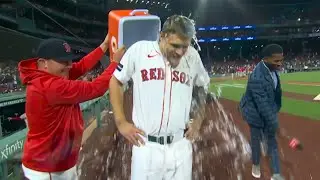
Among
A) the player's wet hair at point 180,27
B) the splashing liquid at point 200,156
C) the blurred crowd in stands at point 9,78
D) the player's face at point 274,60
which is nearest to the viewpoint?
the player's wet hair at point 180,27

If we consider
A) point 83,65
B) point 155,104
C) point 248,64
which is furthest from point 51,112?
point 248,64

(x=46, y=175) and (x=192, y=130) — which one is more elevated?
(x=192, y=130)

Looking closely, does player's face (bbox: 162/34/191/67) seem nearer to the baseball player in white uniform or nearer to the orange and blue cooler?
the baseball player in white uniform

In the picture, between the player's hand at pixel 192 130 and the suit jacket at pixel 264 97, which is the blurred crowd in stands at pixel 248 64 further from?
the player's hand at pixel 192 130

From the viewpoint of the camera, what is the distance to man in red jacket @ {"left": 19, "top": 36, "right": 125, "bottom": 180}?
9.94 feet

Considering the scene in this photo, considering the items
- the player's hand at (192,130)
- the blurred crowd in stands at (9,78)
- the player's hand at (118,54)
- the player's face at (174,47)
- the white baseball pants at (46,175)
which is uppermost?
the player's face at (174,47)

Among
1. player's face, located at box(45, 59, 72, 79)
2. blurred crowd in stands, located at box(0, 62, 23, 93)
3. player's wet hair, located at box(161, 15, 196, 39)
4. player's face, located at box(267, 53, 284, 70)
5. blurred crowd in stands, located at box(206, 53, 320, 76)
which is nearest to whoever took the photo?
player's wet hair, located at box(161, 15, 196, 39)

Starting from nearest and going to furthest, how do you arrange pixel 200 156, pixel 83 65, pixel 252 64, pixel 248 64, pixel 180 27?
1. pixel 180 27
2. pixel 83 65
3. pixel 200 156
4. pixel 252 64
5. pixel 248 64

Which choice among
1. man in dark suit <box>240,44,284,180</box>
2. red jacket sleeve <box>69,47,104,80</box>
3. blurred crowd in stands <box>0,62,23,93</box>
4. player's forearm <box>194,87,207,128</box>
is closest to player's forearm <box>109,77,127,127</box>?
player's forearm <box>194,87,207,128</box>

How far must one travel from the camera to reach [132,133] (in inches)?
116

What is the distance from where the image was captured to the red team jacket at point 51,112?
9.91 feet

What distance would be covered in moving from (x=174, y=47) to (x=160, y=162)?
33.5 inches

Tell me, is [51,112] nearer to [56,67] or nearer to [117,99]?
[56,67]

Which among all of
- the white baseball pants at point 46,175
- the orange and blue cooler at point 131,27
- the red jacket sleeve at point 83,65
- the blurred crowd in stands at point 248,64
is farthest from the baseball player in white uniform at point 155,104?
the blurred crowd in stands at point 248,64
